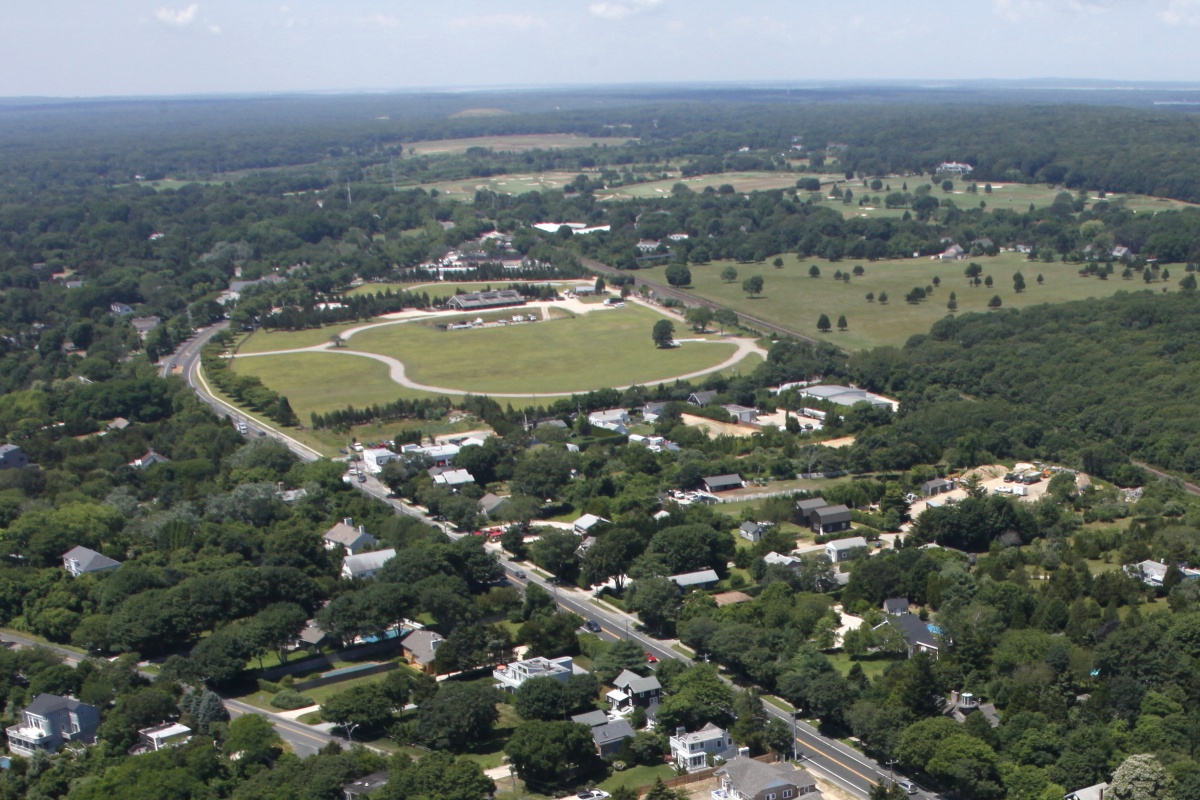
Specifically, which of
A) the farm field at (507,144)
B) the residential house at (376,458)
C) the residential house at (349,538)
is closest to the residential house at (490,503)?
the residential house at (349,538)

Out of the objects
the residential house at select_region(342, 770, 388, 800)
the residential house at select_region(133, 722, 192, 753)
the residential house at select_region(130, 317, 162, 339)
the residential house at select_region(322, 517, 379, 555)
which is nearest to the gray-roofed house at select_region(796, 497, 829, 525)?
the residential house at select_region(322, 517, 379, 555)

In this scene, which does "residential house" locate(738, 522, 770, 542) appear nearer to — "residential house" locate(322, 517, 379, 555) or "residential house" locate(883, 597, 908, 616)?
"residential house" locate(883, 597, 908, 616)

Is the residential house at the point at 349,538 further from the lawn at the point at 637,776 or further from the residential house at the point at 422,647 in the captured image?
the lawn at the point at 637,776

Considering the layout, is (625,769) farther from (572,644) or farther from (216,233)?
(216,233)

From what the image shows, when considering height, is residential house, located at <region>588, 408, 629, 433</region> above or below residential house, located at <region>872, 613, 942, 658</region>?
below

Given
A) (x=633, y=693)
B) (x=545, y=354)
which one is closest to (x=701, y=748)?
(x=633, y=693)

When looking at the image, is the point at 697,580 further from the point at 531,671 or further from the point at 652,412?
the point at 652,412
